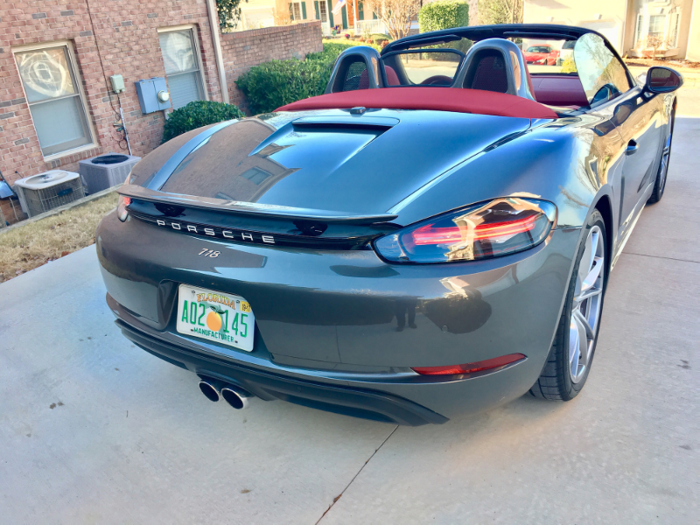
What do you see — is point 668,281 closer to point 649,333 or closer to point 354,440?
point 649,333

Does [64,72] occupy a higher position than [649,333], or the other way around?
[64,72]

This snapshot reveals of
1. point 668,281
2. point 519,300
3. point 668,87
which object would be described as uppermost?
point 668,87

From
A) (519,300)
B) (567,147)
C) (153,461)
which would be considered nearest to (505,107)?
(567,147)

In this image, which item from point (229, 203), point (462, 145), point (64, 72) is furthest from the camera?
point (64, 72)

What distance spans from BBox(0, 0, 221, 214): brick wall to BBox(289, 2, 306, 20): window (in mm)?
38133

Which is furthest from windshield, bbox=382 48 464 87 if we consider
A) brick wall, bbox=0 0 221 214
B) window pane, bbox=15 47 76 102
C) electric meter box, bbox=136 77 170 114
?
electric meter box, bbox=136 77 170 114

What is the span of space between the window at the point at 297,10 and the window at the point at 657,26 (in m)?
31.1

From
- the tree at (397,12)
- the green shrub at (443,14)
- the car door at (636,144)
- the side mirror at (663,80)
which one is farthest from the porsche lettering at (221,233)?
the tree at (397,12)

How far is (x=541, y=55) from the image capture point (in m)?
13.7

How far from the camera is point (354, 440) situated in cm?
235

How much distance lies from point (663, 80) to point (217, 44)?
7.71 m

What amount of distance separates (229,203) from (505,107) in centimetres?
130

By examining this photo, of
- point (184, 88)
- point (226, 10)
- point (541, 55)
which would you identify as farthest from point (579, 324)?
point (541, 55)

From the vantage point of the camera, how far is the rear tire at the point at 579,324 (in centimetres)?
211
